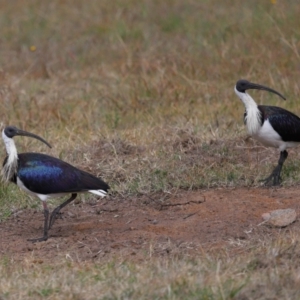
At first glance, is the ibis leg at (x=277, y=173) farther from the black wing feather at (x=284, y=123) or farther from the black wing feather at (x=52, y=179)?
the black wing feather at (x=52, y=179)

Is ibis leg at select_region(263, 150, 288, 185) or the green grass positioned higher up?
the green grass

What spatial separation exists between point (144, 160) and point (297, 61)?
3.71 meters

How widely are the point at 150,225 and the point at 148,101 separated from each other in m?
3.61

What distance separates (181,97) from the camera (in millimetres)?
10016

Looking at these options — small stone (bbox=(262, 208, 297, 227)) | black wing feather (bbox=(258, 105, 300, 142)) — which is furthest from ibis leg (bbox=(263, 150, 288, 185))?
small stone (bbox=(262, 208, 297, 227))

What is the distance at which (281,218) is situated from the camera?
618 centimetres

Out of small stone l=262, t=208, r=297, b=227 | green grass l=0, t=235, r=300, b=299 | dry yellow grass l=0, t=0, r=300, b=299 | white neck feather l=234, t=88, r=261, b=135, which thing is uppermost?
white neck feather l=234, t=88, r=261, b=135

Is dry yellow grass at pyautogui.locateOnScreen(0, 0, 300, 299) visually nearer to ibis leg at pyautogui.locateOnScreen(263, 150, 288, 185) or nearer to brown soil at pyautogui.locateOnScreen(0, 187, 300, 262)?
ibis leg at pyautogui.locateOnScreen(263, 150, 288, 185)

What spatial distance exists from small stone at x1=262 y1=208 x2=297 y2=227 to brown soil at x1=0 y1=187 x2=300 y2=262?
45mm

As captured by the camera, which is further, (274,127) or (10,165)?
(274,127)

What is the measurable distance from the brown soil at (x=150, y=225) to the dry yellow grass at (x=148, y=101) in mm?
251

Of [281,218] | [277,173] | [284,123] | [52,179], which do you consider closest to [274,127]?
[284,123]

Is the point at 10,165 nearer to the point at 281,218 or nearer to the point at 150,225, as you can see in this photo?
the point at 150,225

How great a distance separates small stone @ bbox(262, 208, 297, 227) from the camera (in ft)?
20.2
